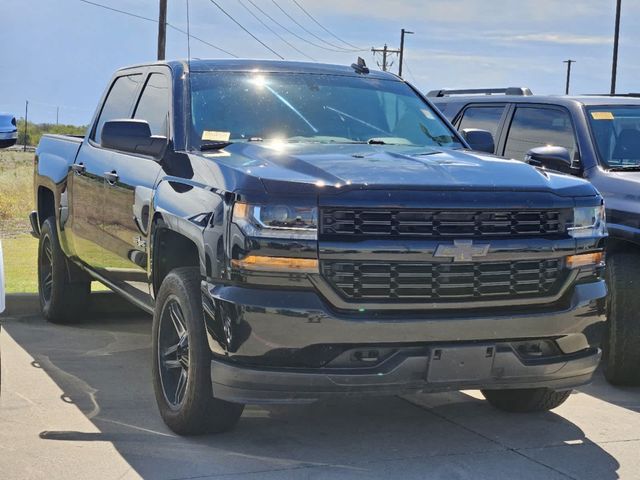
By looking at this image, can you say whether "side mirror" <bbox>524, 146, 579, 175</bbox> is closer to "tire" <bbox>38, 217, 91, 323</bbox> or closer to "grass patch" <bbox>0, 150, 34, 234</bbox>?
"tire" <bbox>38, 217, 91, 323</bbox>

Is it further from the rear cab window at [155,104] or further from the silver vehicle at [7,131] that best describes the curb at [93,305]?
the silver vehicle at [7,131]

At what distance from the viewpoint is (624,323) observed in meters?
6.59

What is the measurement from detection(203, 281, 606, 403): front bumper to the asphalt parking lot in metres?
0.40

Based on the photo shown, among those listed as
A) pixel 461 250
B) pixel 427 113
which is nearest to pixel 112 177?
pixel 427 113

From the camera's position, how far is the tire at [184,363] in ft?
15.8

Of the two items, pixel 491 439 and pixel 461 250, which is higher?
pixel 461 250

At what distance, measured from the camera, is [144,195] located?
19.0ft

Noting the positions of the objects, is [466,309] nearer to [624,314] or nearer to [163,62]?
[624,314]

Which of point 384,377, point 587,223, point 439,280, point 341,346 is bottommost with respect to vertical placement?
point 384,377

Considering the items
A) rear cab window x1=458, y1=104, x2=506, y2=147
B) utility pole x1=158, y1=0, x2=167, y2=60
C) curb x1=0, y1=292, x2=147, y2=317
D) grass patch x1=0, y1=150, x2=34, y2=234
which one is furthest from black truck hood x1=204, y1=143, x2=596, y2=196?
utility pole x1=158, y1=0, x2=167, y2=60

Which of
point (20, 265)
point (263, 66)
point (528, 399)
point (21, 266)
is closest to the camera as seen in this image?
point (528, 399)

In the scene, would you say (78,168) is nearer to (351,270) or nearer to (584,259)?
(351,270)

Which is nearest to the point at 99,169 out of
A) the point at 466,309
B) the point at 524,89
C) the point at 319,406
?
the point at 319,406

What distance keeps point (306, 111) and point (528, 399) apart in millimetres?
2005
